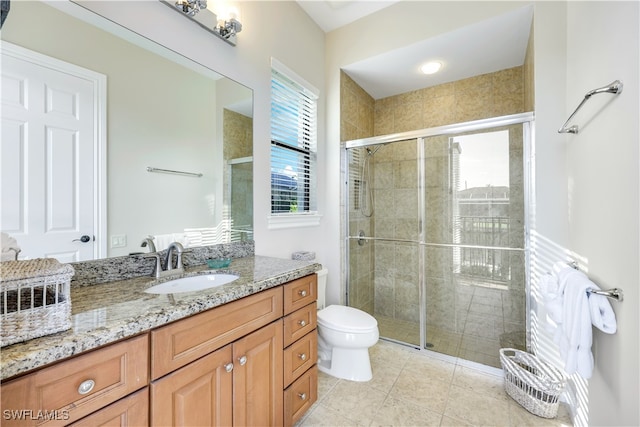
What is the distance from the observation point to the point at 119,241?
1.22 metres

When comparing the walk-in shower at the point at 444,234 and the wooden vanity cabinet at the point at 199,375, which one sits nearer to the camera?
the wooden vanity cabinet at the point at 199,375

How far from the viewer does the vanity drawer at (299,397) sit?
132cm

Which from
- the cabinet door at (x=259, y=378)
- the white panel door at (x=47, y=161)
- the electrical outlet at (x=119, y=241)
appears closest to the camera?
the white panel door at (x=47, y=161)

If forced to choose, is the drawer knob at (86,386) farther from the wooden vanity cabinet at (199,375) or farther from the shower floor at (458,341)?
the shower floor at (458,341)

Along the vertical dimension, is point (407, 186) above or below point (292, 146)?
A: below

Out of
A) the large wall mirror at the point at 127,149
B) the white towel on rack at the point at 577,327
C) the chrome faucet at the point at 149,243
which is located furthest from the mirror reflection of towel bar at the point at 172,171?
the white towel on rack at the point at 577,327

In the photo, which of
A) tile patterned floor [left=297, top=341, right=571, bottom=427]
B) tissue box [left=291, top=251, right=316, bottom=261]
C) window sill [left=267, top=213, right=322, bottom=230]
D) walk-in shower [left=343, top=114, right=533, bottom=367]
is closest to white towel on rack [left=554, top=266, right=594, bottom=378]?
tile patterned floor [left=297, top=341, right=571, bottom=427]

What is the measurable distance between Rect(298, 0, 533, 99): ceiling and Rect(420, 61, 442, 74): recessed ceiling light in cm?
5

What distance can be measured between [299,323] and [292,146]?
4.67 ft

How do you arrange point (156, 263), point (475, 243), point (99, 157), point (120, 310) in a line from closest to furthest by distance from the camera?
point (120, 310)
point (99, 157)
point (156, 263)
point (475, 243)

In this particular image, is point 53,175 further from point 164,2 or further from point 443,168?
point 443,168

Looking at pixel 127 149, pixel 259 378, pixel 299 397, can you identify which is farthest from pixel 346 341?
pixel 127 149

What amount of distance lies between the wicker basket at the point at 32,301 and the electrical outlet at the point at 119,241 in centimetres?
47

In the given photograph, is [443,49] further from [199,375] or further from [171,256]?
[199,375]
